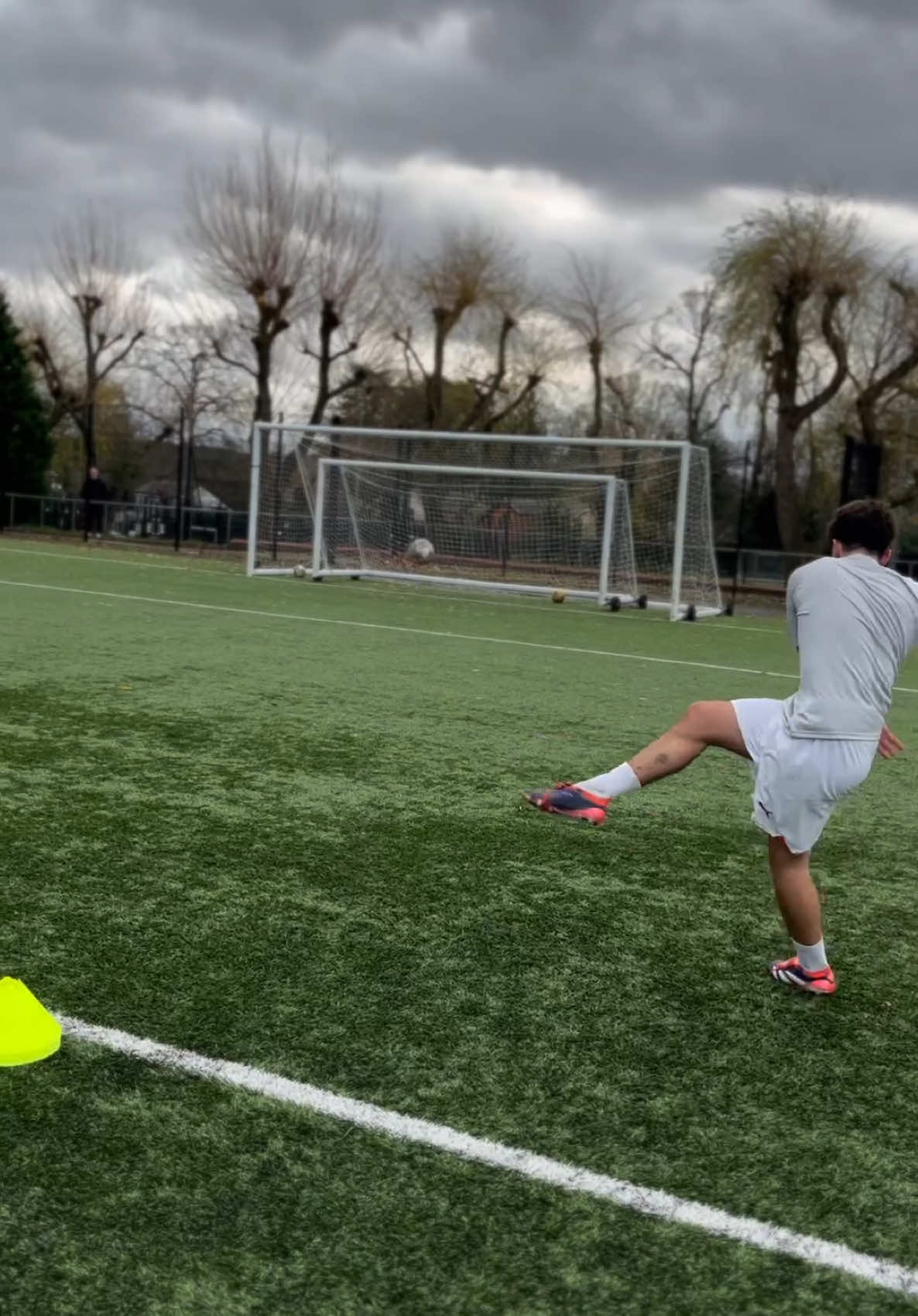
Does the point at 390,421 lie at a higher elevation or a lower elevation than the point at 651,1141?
higher

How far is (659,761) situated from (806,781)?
84 centimetres

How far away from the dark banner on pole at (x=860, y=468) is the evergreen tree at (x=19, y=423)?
83.7 ft

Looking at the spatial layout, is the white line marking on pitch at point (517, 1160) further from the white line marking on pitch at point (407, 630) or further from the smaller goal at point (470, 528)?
the smaller goal at point (470, 528)

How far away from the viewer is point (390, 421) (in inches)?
1738

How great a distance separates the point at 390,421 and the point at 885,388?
1879 cm

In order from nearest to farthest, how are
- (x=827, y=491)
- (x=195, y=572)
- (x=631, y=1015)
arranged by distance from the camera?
(x=631, y=1015) < (x=195, y=572) < (x=827, y=491)

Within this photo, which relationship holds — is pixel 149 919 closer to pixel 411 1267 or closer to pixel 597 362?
pixel 411 1267

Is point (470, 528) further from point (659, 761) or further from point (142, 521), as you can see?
point (659, 761)

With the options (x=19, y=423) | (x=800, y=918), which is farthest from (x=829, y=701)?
(x=19, y=423)

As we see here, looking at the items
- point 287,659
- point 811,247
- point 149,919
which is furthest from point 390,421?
point 149,919

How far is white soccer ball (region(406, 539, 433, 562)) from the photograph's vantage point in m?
22.7

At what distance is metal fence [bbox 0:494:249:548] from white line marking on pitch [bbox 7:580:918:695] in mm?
13034

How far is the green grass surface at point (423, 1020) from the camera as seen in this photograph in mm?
2365

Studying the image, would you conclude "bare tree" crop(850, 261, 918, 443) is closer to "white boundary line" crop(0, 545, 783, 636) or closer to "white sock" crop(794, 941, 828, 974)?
"white boundary line" crop(0, 545, 783, 636)
